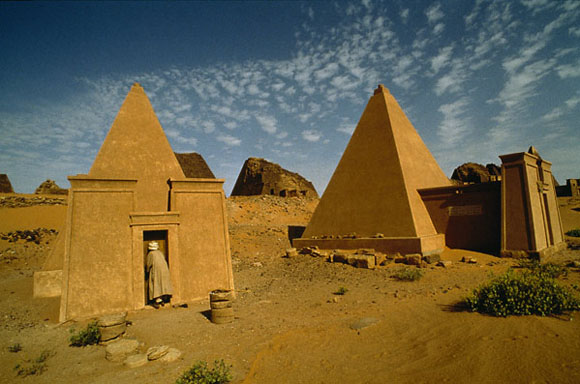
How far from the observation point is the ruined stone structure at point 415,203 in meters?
10.5

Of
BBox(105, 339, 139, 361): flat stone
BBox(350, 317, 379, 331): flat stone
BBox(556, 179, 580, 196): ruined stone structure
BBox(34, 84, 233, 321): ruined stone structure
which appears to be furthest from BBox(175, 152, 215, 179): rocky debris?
BBox(556, 179, 580, 196): ruined stone structure

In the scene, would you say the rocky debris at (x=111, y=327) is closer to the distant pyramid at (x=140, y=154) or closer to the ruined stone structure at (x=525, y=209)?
the distant pyramid at (x=140, y=154)

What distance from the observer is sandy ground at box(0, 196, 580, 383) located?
3129 millimetres

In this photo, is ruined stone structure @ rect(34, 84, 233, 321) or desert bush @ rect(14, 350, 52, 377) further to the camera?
ruined stone structure @ rect(34, 84, 233, 321)

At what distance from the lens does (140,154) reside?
8898 millimetres

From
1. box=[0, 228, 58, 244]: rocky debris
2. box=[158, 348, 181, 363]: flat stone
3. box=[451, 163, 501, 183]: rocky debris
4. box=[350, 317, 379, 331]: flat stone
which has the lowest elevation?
box=[158, 348, 181, 363]: flat stone

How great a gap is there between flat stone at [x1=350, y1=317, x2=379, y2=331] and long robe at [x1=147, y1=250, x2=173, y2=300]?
4.27 meters

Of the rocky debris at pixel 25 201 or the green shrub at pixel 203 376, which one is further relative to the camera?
the rocky debris at pixel 25 201

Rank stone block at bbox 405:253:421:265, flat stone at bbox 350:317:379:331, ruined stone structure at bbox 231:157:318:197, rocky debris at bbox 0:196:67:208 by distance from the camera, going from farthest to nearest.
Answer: ruined stone structure at bbox 231:157:318:197 < rocky debris at bbox 0:196:67:208 < stone block at bbox 405:253:421:265 < flat stone at bbox 350:317:379:331

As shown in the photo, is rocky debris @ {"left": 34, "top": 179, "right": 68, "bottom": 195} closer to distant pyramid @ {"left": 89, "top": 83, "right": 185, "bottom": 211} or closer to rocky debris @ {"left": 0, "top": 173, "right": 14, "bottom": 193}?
rocky debris @ {"left": 0, "top": 173, "right": 14, "bottom": 193}

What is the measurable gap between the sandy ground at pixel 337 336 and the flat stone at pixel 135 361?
0.10 m

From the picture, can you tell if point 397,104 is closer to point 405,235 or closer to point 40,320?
point 405,235

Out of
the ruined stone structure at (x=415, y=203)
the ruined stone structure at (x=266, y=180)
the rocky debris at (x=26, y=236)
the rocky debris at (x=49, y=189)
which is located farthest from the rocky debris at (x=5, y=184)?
the ruined stone structure at (x=415, y=203)

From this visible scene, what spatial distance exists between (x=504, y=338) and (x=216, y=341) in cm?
403
